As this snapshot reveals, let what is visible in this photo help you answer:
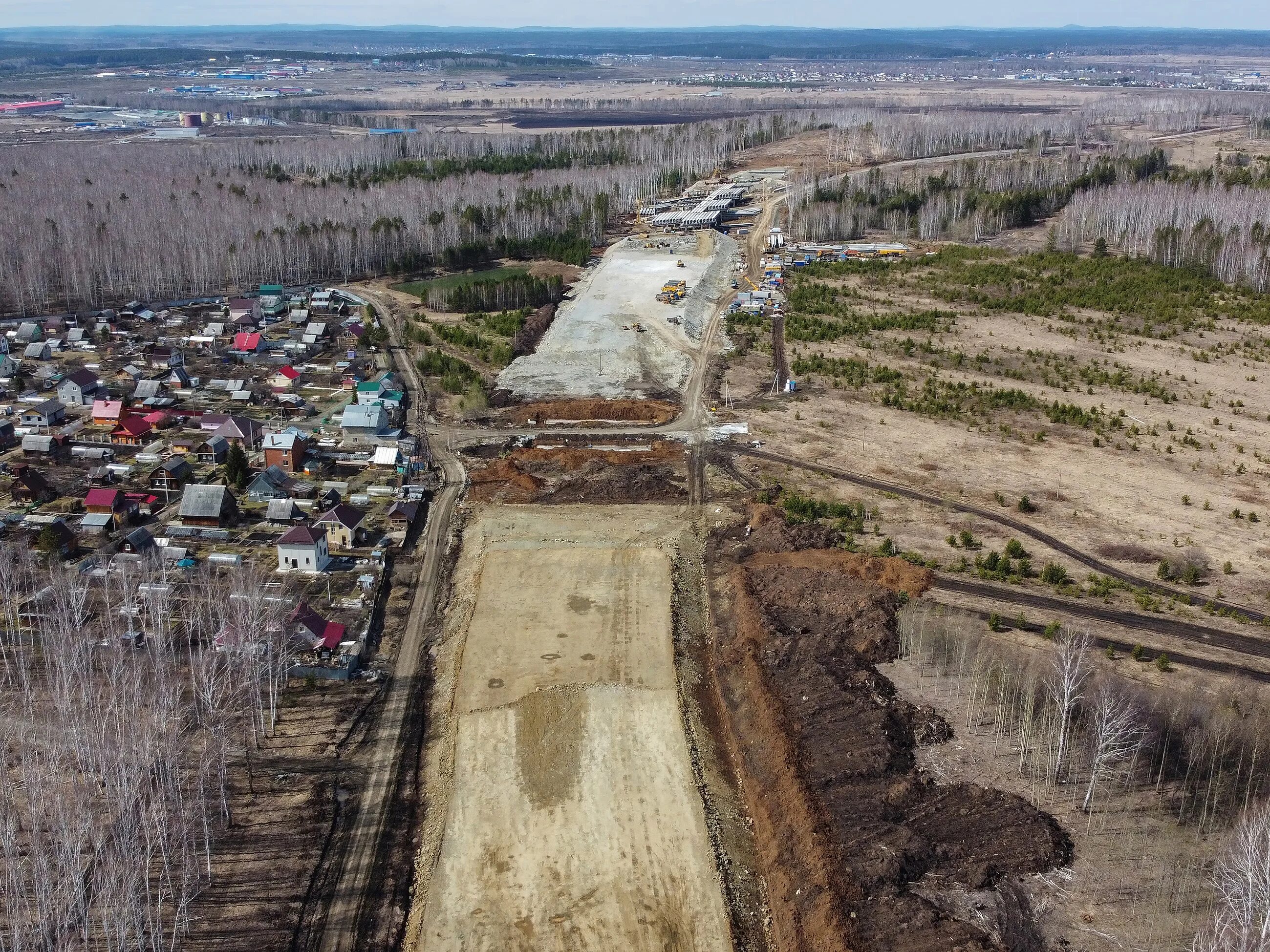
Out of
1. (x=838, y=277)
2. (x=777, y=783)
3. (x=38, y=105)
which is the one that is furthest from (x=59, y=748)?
(x=38, y=105)

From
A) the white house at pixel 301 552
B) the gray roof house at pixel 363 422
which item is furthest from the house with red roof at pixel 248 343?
the white house at pixel 301 552

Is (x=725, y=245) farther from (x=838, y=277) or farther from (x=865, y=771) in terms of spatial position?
(x=865, y=771)

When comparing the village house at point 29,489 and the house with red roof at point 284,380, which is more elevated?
the house with red roof at point 284,380

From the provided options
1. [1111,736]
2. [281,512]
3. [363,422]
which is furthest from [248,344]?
[1111,736]

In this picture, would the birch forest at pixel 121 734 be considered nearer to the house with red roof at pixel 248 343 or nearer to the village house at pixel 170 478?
the village house at pixel 170 478

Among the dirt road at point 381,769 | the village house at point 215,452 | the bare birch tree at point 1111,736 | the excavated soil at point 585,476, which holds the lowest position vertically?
the dirt road at point 381,769

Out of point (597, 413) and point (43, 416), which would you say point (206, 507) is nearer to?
point (43, 416)
